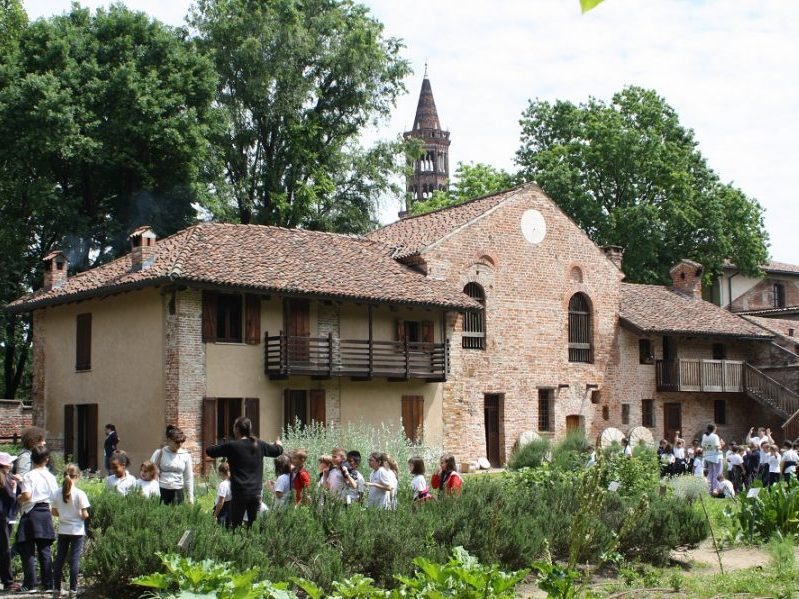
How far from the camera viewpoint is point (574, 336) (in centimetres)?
3550

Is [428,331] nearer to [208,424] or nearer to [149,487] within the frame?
[208,424]

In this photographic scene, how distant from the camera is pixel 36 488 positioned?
11.6 meters

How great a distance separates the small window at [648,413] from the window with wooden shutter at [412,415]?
31.8 feet

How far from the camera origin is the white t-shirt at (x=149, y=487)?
13606mm

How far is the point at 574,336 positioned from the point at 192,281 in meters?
14.5

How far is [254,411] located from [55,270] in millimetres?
7565

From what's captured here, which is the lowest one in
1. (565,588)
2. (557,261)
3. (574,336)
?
(565,588)

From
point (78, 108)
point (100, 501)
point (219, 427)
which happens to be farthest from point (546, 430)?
point (100, 501)

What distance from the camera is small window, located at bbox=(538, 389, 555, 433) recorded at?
34.3 m

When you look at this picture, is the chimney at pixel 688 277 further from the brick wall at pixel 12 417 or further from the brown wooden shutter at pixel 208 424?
the brick wall at pixel 12 417

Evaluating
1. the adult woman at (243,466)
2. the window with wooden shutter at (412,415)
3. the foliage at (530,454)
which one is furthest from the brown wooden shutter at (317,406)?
the adult woman at (243,466)

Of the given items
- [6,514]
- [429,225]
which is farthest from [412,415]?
[6,514]

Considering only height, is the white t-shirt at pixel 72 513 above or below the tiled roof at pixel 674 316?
below

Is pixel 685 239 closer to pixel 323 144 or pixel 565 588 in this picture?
pixel 323 144
